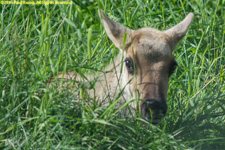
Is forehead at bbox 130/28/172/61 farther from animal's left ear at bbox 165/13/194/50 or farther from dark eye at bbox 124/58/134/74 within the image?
animal's left ear at bbox 165/13/194/50

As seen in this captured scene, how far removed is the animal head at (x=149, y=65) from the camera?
3982 mm

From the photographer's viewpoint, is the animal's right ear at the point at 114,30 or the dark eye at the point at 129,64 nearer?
the dark eye at the point at 129,64

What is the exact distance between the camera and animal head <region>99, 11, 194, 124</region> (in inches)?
157

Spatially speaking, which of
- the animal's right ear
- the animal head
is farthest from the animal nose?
the animal's right ear

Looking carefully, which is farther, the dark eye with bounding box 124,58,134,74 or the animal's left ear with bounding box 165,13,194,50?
the animal's left ear with bounding box 165,13,194,50

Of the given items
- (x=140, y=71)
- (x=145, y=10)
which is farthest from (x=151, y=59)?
(x=145, y=10)

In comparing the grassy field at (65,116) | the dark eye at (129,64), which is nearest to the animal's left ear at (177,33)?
the dark eye at (129,64)

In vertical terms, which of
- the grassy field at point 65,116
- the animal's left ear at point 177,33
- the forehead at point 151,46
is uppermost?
the animal's left ear at point 177,33

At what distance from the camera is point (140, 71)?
4.32 meters

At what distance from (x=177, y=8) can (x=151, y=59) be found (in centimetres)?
223

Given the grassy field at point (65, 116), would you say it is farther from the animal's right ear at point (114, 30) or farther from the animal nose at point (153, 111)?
the animal's right ear at point (114, 30)

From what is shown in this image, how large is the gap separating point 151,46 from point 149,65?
234mm

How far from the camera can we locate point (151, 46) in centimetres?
445

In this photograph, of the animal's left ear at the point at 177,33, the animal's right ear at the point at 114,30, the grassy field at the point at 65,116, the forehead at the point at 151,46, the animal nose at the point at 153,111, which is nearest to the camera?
the grassy field at the point at 65,116
